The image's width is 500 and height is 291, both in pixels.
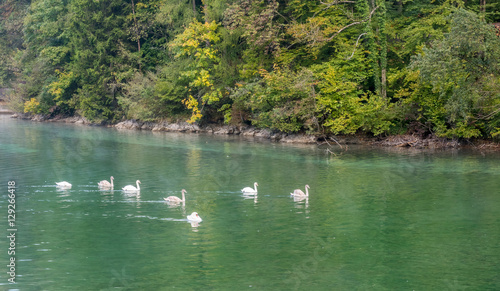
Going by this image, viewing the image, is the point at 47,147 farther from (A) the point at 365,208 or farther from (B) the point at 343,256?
(B) the point at 343,256

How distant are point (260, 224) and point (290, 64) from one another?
2912 centimetres

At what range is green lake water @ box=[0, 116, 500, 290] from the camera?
14.5 m

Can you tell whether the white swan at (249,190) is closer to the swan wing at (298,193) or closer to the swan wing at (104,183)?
the swan wing at (298,193)

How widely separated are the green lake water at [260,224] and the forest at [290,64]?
562cm

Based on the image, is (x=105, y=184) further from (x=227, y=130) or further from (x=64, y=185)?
(x=227, y=130)

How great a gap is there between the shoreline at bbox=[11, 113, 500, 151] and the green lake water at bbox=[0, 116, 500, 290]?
358 cm

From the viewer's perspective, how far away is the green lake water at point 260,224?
47.6 ft

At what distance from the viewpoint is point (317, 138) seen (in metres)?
43.8

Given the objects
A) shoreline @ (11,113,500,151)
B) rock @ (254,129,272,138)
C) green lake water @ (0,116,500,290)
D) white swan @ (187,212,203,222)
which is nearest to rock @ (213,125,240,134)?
shoreline @ (11,113,500,151)

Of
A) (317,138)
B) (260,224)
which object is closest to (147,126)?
(317,138)

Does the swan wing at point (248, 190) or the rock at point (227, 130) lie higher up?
the rock at point (227, 130)

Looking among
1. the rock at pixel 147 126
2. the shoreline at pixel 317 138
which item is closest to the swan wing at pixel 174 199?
the shoreline at pixel 317 138

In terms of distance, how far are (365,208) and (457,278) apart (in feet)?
25.0

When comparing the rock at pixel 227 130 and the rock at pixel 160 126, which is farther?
the rock at pixel 160 126
